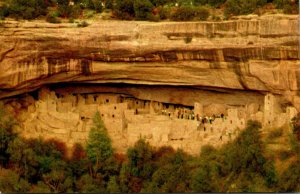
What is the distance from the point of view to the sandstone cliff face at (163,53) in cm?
2359

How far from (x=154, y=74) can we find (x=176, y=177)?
2.16 metres

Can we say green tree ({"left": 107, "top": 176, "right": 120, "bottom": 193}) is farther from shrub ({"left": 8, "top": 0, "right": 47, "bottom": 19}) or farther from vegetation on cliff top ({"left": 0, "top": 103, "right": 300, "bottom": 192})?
shrub ({"left": 8, "top": 0, "right": 47, "bottom": 19})

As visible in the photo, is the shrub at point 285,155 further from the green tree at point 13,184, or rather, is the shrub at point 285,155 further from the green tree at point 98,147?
the green tree at point 13,184

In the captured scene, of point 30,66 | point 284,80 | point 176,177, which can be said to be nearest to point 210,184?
point 176,177

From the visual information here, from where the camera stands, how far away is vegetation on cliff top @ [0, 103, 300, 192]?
2295 centimetres

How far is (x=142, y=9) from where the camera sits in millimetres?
24688

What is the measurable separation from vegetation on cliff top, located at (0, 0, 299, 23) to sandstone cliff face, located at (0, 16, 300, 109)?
0.38m

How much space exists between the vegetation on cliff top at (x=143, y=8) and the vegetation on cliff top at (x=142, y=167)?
5.79 feet

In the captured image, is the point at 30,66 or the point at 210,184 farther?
the point at 30,66

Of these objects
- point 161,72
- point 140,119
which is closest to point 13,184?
point 140,119

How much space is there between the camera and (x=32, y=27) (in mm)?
24172

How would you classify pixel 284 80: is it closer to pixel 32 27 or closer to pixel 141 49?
pixel 141 49

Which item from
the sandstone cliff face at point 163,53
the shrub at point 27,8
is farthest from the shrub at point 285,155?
the shrub at point 27,8

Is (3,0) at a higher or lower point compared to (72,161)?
higher
